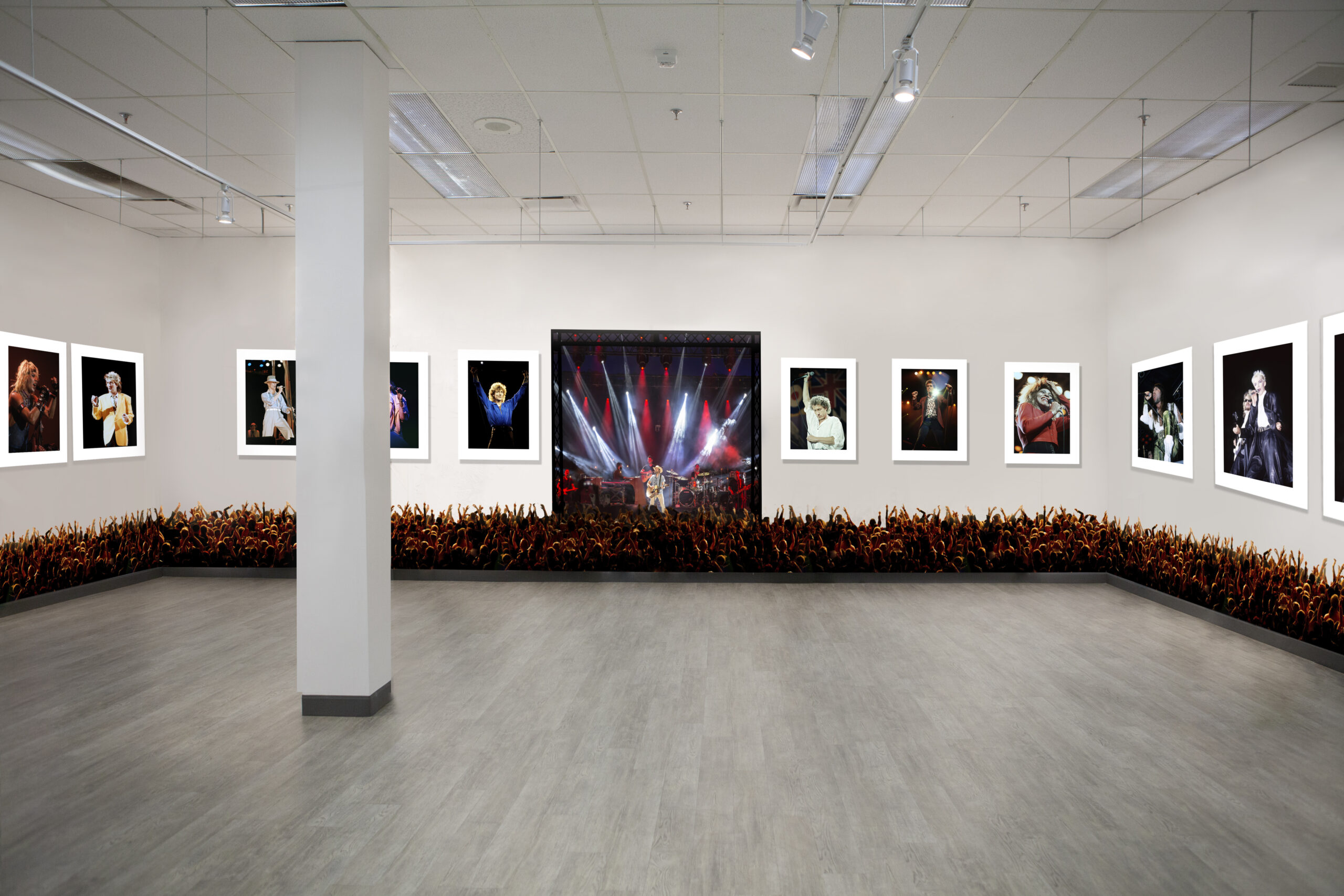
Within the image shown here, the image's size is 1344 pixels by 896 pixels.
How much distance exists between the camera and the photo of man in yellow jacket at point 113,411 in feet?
32.8

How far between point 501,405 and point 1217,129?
889 centimetres

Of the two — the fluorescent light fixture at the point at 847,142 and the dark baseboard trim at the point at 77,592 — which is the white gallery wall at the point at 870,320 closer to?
the fluorescent light fixture at the point at 847,142

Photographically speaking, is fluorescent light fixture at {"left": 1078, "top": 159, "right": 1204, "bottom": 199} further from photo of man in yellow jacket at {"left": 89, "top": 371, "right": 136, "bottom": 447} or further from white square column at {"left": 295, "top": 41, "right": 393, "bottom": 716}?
photo of man in yellow jacket at {"left": 89, "top": 371, "right": 136, "bottom": 447}

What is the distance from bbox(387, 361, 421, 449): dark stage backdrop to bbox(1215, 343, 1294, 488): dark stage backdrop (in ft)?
33.9

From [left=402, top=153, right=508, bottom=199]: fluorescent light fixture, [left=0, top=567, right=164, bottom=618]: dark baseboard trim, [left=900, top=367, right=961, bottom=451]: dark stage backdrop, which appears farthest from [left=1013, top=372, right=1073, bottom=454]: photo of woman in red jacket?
[left=0, top=567, right=164, bottom=618]: dark baseboard trim

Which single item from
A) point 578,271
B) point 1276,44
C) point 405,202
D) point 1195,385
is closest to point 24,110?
point 405,202

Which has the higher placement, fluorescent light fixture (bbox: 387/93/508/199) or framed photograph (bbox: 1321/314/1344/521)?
fluorescent light fixture (bbox: 387/93/508/199)

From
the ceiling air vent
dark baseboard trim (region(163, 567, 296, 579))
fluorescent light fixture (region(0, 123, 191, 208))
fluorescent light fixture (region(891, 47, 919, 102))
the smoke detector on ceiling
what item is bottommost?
dark baseboard trim (region(163, 567, 296, 579))

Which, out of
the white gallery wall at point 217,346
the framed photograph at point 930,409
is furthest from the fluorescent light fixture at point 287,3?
the framed photograph at point 930,409

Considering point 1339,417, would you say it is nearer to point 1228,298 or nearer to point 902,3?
point 1228,298

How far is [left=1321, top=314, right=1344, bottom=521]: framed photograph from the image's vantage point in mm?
6633

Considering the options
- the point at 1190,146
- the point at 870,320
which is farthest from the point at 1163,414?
the point at 870,320

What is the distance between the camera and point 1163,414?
9.34m

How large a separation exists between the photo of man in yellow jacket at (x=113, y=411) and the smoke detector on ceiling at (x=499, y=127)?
7136 mm
